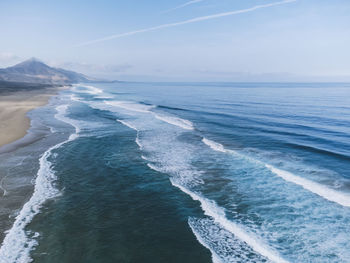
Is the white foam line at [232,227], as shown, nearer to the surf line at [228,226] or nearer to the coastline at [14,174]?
the surf line at [228,226]

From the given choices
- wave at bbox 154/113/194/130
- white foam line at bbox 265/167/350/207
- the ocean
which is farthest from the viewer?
wave at bbox 154/113/194/130

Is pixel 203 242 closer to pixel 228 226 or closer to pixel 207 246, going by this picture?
pixel 207 246

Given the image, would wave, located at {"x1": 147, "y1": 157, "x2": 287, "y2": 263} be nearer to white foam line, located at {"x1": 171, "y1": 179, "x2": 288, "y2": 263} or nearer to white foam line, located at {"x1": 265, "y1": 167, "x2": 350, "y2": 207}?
white foam line, located at {"x1": 171, "y1": 179, "x2": 288, "y2": 263}

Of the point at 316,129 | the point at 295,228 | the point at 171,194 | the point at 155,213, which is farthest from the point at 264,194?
the point at 316,129

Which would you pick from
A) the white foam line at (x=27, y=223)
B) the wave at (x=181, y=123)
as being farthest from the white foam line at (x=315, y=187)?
the wave at (x=181, y=123)

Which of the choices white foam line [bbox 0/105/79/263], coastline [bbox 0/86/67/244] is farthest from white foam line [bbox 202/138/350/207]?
coastline [bbox 0/86/67/244]

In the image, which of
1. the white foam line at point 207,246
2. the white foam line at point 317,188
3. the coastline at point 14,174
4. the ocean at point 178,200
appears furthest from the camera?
the white foam line at point 317,188

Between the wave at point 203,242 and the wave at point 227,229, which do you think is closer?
the wave at point 203,242

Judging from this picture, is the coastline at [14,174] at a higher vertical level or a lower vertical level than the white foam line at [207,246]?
higher
